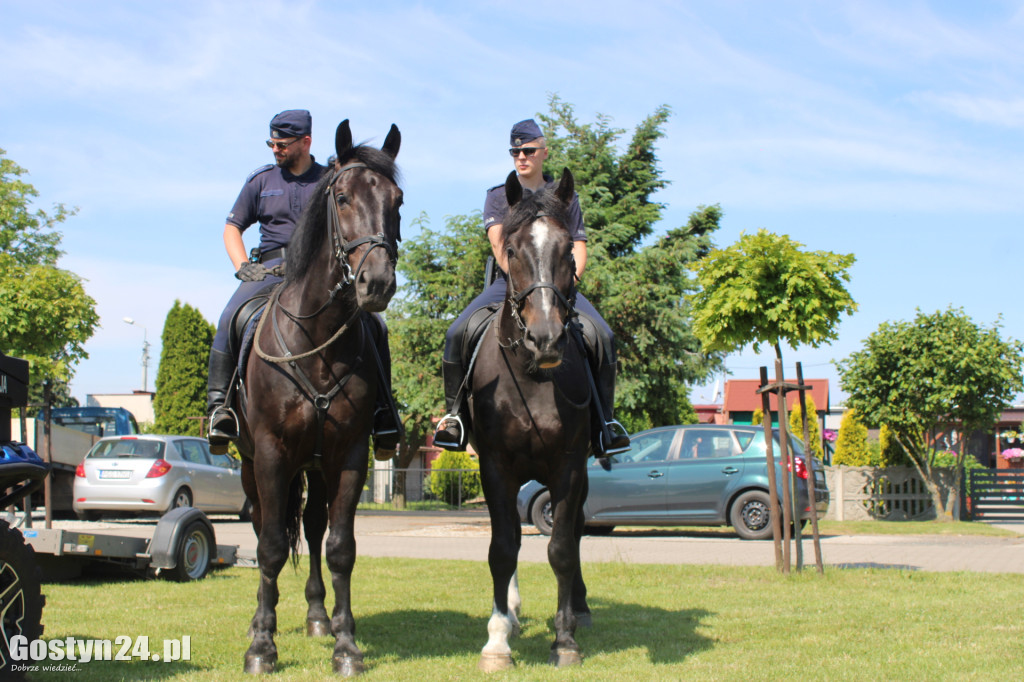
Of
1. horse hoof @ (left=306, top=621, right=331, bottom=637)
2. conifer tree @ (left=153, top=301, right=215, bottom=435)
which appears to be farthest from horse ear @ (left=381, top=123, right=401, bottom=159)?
conifer tree @ (left=153, top=301, right=215, bottom=435)

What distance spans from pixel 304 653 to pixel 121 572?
213 inches

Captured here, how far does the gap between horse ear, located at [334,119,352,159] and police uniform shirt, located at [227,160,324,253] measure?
1067 mm

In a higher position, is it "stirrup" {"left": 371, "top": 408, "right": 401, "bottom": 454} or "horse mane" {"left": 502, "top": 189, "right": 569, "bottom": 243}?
"horse mane" {"left": 502, "top": 189, "right": 569, "bottom": 243}

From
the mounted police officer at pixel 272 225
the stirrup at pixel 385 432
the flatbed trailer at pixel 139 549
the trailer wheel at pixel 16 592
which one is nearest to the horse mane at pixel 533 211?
the mounted police officer at pixel 272 225

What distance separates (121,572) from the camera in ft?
34.4

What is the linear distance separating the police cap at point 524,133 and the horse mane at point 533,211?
1.06m

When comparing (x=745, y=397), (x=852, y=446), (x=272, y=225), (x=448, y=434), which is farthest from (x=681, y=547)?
(x=745, y=397)

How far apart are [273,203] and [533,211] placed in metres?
2.18

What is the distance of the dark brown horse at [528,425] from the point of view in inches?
220

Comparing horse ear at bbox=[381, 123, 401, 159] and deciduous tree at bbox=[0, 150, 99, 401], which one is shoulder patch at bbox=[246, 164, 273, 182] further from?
deciduous tree at bbox=[0, 150, 99, 401]

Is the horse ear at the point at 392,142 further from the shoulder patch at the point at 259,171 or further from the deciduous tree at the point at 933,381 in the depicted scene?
the deciduous tree at the point at 933,381

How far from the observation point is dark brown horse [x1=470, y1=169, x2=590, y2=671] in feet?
18.3

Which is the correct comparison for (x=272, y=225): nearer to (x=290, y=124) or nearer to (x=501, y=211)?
(x=290, y=124)

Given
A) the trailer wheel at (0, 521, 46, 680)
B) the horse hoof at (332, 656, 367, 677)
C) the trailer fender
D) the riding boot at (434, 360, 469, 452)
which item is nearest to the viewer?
the trailer wheel at (0, 521, 46, 680)
